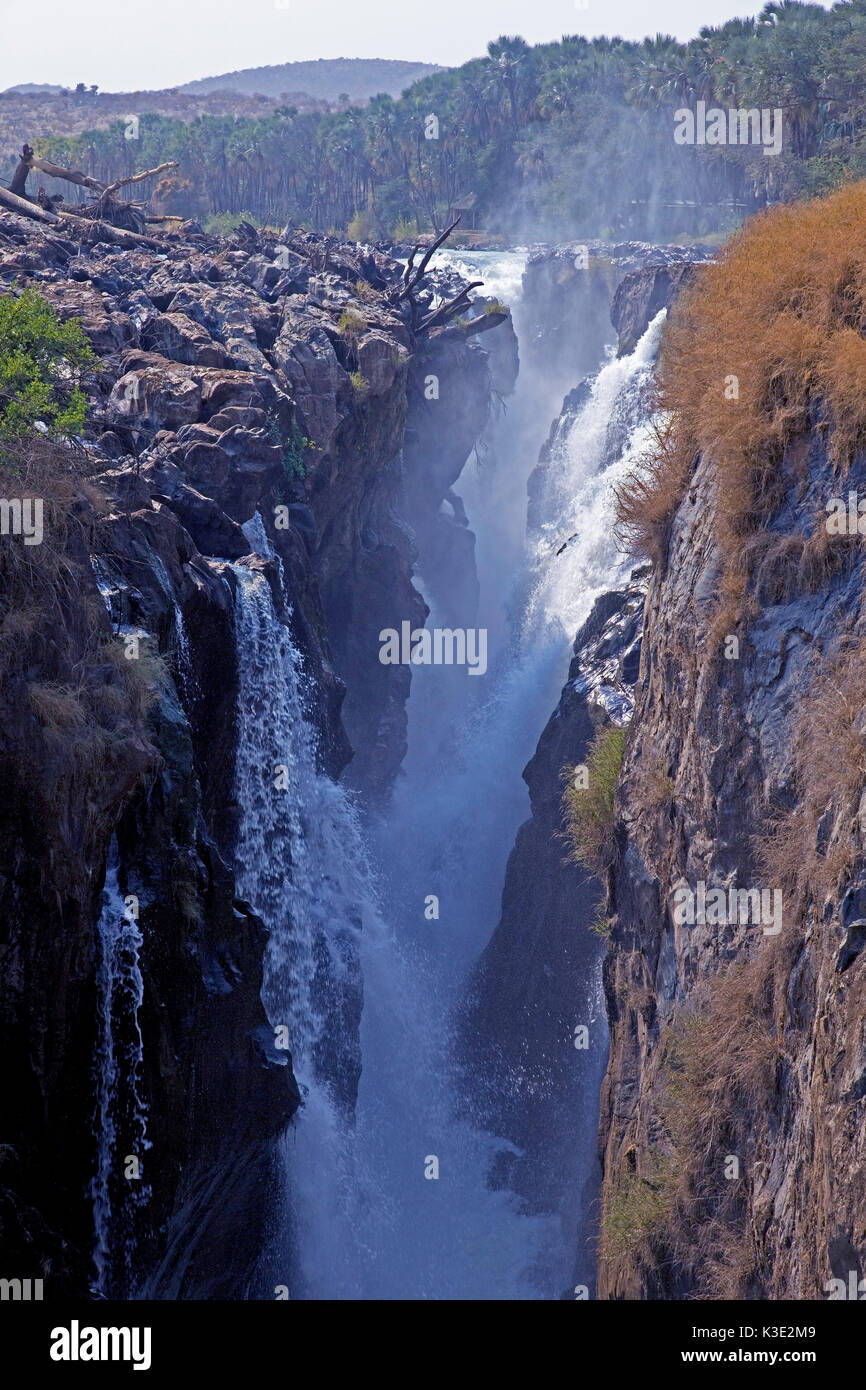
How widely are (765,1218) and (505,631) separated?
95.2 ft

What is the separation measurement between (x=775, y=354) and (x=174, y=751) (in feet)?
25.0

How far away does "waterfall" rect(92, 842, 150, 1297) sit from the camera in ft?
36.4

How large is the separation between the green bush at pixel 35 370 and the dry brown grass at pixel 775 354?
281 inches

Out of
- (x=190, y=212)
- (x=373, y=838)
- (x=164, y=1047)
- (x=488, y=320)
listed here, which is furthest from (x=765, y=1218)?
Answer: (x=190, y=212)

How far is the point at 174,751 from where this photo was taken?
12.4 metres

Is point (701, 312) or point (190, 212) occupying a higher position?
point (190, 212)

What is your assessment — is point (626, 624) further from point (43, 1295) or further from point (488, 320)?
point (43, 1295)

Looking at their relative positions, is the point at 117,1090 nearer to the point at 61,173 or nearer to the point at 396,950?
the point at 396,950

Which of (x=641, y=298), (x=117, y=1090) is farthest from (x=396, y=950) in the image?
(x=641, y=298)

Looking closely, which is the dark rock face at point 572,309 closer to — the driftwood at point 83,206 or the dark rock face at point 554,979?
the driftwood at point 83,206

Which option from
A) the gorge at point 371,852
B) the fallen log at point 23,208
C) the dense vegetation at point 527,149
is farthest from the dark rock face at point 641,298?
the fallen log at point 23,208

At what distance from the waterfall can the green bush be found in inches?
183

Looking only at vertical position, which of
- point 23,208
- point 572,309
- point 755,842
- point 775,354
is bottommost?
point 755,842

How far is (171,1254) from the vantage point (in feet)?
41.2
